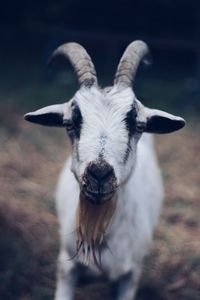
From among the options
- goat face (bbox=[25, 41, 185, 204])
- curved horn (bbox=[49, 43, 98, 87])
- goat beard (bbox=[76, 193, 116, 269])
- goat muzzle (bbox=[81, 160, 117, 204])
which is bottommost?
goat beard (bbox=[76, 193, 116, 269])

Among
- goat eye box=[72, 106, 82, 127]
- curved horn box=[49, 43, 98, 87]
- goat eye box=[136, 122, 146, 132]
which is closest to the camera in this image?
goat eye box=[72, 106, 82, 127]

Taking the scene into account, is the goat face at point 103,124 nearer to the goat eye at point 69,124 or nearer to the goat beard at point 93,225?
the goat eye at point 69,124

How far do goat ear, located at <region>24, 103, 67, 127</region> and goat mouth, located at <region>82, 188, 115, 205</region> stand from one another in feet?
2.20

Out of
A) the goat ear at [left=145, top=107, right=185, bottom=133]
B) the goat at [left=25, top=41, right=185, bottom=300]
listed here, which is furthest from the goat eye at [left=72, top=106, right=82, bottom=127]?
the goat ear at [left=145, top=107, right=185, bottom=133]

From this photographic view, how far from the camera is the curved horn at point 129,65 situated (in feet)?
16.0

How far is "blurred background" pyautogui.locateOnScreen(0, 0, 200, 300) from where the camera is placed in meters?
5.79

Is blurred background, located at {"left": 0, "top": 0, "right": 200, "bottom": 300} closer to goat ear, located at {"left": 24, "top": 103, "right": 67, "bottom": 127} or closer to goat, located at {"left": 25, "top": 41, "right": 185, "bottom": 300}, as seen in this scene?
goat, located at {"left": 25, "top": 41, "right": 185, "bottom": 300}

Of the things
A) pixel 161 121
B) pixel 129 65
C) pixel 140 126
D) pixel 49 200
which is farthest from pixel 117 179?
pixel 49 200

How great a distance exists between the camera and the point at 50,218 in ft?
22.1

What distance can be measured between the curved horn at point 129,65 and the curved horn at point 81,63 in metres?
0.17

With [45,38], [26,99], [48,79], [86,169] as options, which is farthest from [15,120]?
[86,169]

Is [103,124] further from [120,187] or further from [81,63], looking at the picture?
[81,63]

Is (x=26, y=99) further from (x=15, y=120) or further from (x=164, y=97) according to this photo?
(x=164, y=97)

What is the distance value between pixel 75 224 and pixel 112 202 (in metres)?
0.47
